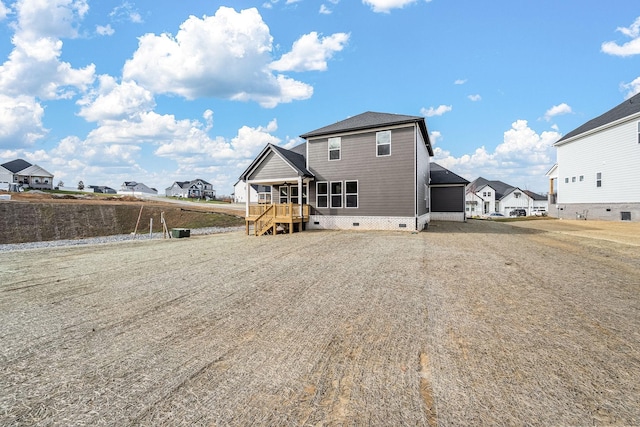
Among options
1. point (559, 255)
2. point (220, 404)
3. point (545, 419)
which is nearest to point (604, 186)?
point (559, 255)

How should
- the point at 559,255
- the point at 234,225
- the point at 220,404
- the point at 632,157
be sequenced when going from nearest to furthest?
the point at 220,404 → the point at 559,255 → the point at 632,157 → the point at 234,225

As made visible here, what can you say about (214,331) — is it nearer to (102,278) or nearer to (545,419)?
(545,419)

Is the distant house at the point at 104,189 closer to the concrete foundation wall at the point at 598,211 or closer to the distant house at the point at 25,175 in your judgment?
the distant house at the point at 25,175

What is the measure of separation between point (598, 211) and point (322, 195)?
2205 cm

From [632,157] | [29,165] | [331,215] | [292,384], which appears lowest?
[292,384]

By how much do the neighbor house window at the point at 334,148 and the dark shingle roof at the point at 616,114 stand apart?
1990 cm

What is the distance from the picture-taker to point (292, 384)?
2918 mm

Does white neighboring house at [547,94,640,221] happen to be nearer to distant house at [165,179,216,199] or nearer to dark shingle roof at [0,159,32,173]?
distant house at [165,179,216,199]

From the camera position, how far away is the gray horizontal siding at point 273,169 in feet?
55.4

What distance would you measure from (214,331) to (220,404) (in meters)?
1.64

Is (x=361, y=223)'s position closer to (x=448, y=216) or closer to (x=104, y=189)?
(x=448, y=216)

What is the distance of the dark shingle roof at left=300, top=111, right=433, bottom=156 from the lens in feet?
50.7

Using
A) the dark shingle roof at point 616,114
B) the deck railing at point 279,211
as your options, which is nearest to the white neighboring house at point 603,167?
the dark shingle roof at point 616,114

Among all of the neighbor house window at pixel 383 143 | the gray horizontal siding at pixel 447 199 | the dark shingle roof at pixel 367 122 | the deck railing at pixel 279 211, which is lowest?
the deck railing at pixel 279 211
